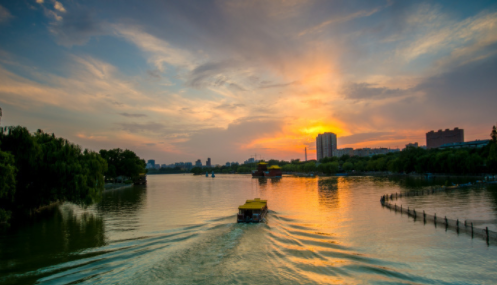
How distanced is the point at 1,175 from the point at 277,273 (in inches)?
946

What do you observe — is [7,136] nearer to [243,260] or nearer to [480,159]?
[243,260]

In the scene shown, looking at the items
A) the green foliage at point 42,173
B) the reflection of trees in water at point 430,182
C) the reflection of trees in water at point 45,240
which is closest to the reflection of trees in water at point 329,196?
the reflection of trees in water at point 430,182

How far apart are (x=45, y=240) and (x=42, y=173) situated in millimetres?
12187

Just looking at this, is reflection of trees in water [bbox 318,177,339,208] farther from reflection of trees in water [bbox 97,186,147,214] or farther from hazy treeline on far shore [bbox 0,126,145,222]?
hazy treeline on far shore [bbox 0,126,145,222]

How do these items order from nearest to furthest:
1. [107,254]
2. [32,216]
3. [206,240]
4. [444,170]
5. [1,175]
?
1. [107,254]
2. [206,240]
3. [1,175]
4. [32,216]
5. [444,170]

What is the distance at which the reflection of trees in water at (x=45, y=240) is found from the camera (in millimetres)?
17461

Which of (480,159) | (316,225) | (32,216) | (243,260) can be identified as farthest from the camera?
(480,159)

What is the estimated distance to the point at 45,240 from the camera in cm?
2317

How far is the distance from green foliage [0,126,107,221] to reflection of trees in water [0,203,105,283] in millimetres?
2590

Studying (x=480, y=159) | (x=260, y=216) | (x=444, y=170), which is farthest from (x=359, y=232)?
(x=444, y=170)

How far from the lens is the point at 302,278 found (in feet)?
48.1

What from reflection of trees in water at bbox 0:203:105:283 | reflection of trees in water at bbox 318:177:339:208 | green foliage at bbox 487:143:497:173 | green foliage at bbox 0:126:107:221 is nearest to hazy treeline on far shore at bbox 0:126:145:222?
green foliage at bbox 0:126:107:221

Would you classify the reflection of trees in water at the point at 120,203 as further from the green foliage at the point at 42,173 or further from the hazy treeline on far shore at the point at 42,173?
the green foliage at the point at 42,173

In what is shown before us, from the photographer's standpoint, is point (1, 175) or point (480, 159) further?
point (480, 159)
